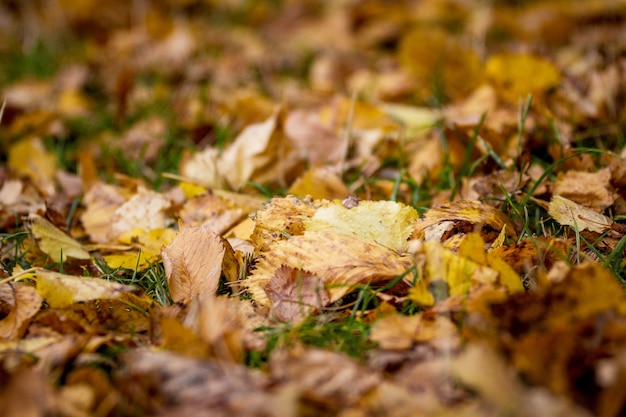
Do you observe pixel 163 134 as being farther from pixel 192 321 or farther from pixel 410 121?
pixel 192 321

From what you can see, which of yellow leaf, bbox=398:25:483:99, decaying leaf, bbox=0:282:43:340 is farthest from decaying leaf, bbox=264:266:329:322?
yellow leaf, bbox=398:25:483:99

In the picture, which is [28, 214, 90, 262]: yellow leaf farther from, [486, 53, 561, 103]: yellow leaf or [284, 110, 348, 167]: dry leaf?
[486, 53, 561, 103]: yellow leaf

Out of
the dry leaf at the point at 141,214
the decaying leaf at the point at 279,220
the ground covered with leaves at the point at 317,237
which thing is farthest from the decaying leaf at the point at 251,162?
the decaying leaf at the point at 279,220

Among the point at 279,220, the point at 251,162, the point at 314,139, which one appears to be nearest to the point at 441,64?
the point at 314,139

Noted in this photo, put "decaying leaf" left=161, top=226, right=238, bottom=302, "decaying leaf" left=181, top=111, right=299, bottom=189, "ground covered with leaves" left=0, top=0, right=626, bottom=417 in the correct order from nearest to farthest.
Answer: "ground covered with leaves" left=0, top=0, right=626, bottom=417
"decaying leaf" left=161, top=226, right=238, bottom=302
"decaying leaf" left=181, top=111, right=299, bottom=189

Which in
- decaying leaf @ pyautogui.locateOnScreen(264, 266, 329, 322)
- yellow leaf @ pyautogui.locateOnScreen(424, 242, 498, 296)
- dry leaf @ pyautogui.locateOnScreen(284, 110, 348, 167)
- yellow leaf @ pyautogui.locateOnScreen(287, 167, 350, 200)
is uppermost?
yellow leaf @ pyautogui.locateOnScreen(424, 242, 498, 296)

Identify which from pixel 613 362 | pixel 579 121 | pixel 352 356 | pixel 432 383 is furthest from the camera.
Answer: pixel 579 121

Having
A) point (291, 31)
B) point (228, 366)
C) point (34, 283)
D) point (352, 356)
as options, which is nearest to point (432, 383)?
point (352, 356)

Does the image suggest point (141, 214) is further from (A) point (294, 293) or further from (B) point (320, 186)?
(A) point (294, 293)
